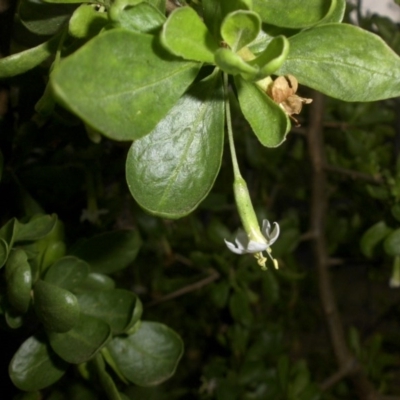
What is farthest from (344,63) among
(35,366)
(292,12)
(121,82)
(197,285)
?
(197,285)

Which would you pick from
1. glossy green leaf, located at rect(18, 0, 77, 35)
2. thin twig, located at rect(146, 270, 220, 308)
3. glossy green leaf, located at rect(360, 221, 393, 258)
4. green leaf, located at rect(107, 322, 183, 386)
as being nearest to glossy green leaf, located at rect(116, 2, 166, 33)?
glossy green leaf, located at rect(18, 0, 77, 35)

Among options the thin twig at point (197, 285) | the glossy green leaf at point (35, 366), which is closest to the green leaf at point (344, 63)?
the glossy green leaf at point (35, 366)

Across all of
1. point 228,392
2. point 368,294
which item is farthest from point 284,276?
point 368,294

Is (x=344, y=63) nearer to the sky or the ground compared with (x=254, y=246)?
nearer to the sky

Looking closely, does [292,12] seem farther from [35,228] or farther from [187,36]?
[35,228]

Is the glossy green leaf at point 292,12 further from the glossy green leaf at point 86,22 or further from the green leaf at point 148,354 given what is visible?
the green leaf at point 148,354

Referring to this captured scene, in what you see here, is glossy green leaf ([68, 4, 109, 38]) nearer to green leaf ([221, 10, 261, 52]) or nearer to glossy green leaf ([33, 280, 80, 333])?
green leaf ([221, 10, 261, 52])

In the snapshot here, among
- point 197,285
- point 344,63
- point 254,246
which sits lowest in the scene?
point 197,285
